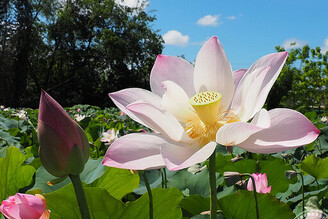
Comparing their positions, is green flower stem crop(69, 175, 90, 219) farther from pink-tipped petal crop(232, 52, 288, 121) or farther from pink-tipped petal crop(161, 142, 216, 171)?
pink-tipped petal crop(232, 52, 288, 121)

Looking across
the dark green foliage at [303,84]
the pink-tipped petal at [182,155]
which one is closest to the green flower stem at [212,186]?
the pink-tipped petal at [182,155]

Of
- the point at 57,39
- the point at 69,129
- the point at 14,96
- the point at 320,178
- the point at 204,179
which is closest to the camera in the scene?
the point at 69,129

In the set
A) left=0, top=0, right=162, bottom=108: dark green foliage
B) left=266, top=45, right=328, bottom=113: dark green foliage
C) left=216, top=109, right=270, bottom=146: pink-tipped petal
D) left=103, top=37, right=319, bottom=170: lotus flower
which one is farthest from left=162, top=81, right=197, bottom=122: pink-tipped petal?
left=0, top=0, right=162, bottom=108: dark green foliage

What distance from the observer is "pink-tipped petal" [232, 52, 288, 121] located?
43cm

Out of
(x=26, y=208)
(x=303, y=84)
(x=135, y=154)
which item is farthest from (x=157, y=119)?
(x=303, y=84)

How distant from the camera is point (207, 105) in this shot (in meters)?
0.47

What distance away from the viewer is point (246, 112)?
460 millimetres

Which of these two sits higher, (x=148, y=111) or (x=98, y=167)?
(x=148, y=111)

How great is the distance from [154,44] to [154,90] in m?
21.5

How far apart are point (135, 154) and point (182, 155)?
7cm

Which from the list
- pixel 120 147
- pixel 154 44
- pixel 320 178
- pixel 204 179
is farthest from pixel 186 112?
pixel 154 44

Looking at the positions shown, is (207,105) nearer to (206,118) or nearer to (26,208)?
(206,118)

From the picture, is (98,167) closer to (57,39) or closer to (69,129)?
(69,129)

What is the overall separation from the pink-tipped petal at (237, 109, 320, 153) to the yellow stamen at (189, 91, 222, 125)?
0.29ft
